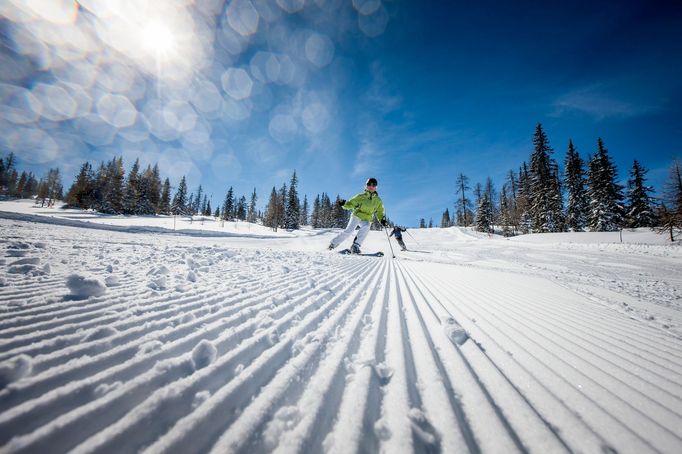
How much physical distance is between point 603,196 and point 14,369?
3962 cm

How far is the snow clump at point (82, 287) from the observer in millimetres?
1827

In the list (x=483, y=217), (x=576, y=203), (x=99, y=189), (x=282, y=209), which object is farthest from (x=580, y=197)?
(x=99, y=189)

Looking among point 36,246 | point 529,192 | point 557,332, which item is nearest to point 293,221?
point 529,192

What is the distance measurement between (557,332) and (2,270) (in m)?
5.04

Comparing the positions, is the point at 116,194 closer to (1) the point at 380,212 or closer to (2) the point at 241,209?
(2) the point at 241,209

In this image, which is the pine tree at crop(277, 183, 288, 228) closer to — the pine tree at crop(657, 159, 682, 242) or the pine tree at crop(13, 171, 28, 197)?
the pine tree at crop(657, 159, 682, 242)

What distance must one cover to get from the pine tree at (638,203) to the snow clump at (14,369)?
4082 cm

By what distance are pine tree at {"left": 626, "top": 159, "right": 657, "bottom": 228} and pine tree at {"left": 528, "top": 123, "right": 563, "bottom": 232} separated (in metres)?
6.33

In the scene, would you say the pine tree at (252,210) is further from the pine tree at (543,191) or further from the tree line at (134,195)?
the pine tree at (543,191)

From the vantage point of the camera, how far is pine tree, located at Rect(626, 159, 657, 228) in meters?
25.8

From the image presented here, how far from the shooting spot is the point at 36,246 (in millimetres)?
3943

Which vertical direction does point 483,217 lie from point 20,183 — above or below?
below

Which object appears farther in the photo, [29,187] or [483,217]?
[29,187]

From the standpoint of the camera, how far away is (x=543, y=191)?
93.2ft
